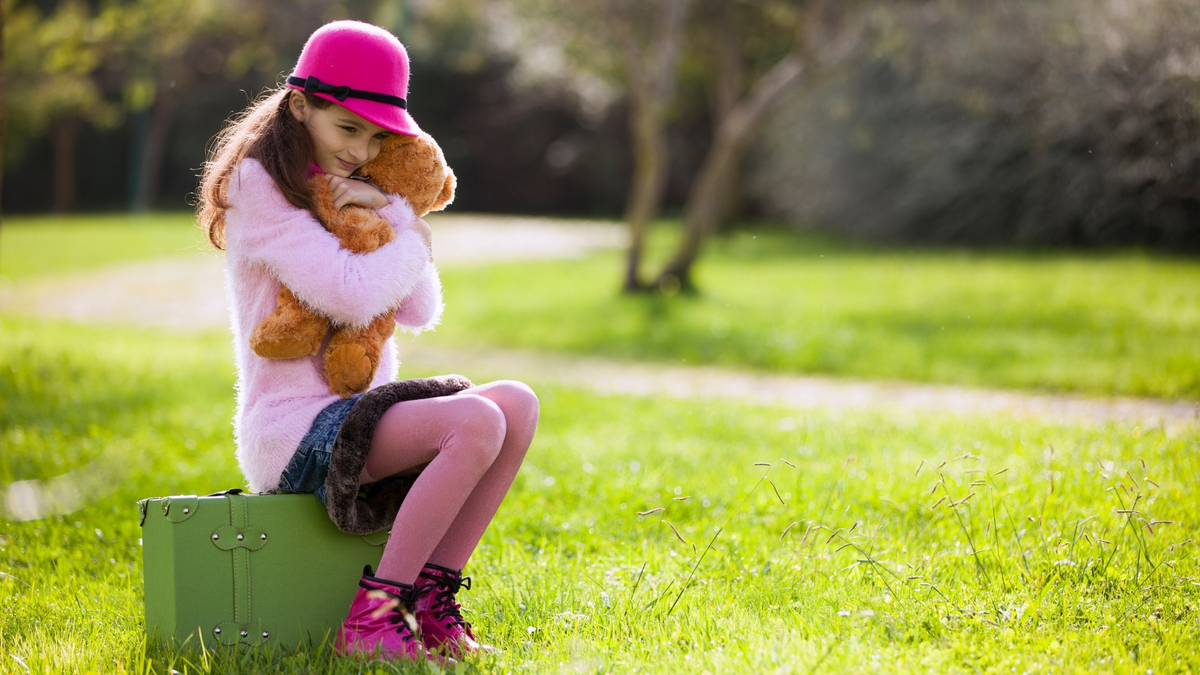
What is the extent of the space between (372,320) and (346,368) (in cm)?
14

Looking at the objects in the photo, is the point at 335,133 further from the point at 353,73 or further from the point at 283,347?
the point at 283,347

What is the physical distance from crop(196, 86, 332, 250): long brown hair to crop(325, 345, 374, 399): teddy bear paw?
1.16ft

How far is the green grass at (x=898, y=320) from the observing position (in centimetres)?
747

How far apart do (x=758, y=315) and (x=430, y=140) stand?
7.70m

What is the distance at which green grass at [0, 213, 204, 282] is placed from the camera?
603 inches

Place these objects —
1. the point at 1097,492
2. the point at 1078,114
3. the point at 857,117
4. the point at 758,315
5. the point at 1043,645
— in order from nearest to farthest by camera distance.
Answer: the point at 1043,645, the point at 1097,492, the point at 758,315, the point at 1078,114, the point at 857,117

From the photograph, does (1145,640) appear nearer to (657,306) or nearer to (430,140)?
(430,140)

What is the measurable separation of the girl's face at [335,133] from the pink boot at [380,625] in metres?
1.00

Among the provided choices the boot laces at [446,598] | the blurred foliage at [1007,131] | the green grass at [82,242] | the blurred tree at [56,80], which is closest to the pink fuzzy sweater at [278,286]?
the boot laces at [446,598]

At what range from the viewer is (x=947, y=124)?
1681cm

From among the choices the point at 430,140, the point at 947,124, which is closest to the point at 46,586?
the point at 430,140

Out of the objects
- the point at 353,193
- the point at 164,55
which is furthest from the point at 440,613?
the point at 164,55

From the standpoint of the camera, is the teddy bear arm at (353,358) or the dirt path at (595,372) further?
the dirt path at (595,372)

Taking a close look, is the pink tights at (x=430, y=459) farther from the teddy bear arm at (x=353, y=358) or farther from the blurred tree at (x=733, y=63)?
the blurred tree at (x=733, y=63)
